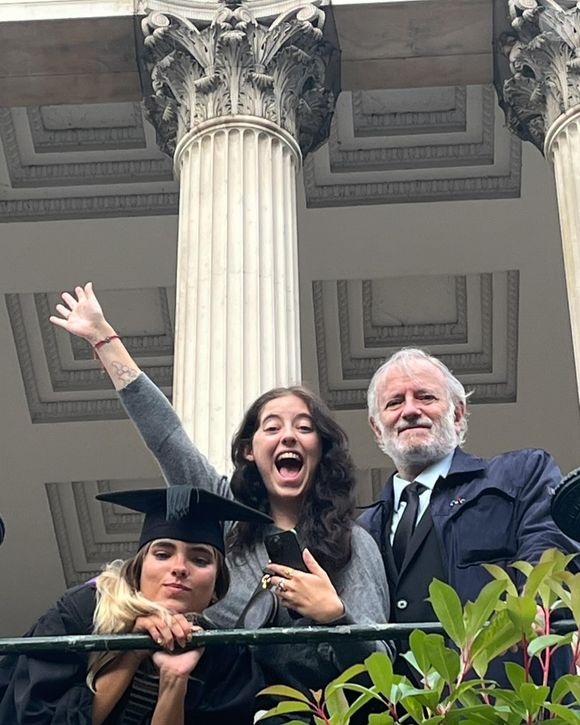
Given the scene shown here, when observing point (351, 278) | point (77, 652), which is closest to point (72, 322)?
point (77, 652)

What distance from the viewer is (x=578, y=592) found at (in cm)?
315

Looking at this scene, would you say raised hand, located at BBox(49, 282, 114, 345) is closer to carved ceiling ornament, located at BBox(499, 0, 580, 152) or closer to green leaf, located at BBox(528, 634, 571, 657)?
green leaf, located at BBox(528, 634, 571, 657)

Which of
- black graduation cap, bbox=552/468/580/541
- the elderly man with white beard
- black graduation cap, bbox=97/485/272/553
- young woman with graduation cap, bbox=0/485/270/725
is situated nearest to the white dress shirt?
the elderly man with white beard

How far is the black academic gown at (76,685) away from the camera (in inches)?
154

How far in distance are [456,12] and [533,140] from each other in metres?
1.16

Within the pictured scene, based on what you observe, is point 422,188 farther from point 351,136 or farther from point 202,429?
point 202,429

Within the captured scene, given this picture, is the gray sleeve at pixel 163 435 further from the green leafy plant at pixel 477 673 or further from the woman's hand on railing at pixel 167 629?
the green leafy plant at pixel 477 673

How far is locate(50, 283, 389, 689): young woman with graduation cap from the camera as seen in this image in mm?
4195

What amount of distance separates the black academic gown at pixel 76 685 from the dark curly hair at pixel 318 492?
50cm

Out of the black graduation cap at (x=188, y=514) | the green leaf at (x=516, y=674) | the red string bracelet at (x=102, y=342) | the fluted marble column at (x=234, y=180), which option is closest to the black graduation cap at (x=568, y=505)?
the green leaf at (x=516, y=674)

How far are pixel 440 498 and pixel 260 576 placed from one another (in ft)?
2.26

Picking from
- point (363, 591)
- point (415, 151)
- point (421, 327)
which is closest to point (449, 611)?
point (363, 591)

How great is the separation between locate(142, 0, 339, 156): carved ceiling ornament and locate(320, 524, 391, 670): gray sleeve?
624 centimetres

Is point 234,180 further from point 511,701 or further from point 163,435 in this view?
point 511,701
